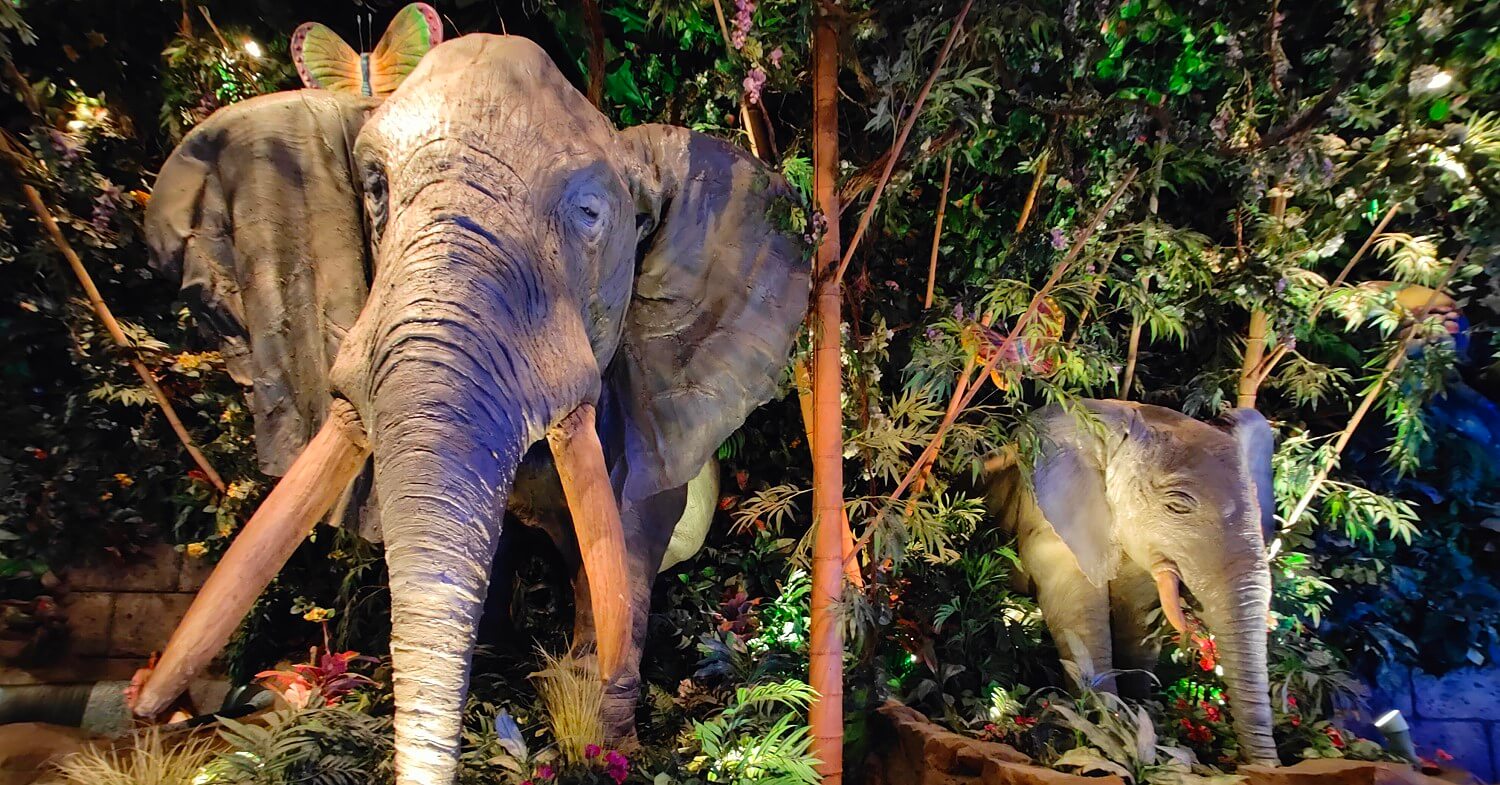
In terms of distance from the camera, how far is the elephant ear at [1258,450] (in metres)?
3.17

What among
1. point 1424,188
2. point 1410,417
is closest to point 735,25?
point 1424,188

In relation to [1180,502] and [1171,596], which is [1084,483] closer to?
[1180,502]

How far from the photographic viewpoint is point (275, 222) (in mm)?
2291

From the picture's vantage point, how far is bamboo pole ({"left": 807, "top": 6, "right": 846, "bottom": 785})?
98.1 inches

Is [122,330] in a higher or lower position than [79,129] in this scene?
lower

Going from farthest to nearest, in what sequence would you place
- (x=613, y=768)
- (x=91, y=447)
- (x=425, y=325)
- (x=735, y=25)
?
(x=91, y=447)
(x=735, y=25)
(x=613, y=768)
(x=425, y=325)

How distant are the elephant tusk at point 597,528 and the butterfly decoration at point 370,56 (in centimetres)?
131

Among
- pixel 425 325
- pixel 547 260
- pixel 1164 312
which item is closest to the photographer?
pixel 425 325

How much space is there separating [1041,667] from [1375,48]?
2488 millimetres

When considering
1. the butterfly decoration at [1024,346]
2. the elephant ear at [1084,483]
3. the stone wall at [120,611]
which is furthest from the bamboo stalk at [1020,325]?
the stone wall at [120,611]

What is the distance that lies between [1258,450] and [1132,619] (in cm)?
89

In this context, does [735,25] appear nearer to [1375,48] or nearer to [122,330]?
[1375,48]

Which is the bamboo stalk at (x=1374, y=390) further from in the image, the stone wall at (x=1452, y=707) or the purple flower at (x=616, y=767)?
the purple flower at (x=616, y=767)

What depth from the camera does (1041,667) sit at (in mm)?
3469
